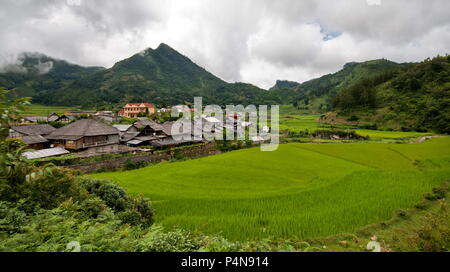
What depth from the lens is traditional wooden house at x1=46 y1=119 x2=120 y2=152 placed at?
29984mm

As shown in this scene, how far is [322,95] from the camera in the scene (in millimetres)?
156625

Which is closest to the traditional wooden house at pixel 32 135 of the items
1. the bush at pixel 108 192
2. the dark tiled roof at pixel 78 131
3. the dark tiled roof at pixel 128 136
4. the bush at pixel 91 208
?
the dark tiled roof at pixel 78 131

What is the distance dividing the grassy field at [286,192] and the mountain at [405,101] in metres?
42.6

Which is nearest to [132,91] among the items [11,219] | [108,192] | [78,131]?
[78,131]

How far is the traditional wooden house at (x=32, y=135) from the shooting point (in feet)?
96.2

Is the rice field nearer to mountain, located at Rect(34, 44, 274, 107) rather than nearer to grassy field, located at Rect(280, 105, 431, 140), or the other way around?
grassy field, located at Rect(280, 105, 431, 140)

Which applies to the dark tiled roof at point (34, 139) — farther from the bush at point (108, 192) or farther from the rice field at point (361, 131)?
the rice field at point (361, 131)

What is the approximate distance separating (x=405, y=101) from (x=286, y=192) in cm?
7653

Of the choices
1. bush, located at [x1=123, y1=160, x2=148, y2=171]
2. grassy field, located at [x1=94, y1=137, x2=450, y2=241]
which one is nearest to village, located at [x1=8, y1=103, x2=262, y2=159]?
bush, located at [x1=123, y1=160, x2=148, y2=171]

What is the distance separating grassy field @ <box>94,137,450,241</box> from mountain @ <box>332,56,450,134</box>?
42.6 m

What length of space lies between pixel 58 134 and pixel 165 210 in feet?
97.9

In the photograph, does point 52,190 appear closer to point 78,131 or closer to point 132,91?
point 78,131

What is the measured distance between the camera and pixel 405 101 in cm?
6481

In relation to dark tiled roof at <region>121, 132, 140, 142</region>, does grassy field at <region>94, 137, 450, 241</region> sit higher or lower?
lower
